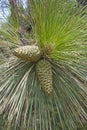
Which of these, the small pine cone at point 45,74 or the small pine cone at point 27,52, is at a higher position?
the small pine cone at point 27,52

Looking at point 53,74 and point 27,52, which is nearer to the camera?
point 27,52

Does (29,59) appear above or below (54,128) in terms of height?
above

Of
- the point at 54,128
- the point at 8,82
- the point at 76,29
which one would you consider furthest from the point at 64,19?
the point at 54,128

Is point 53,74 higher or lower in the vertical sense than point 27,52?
lower

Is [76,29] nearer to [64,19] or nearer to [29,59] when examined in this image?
[64,19]
